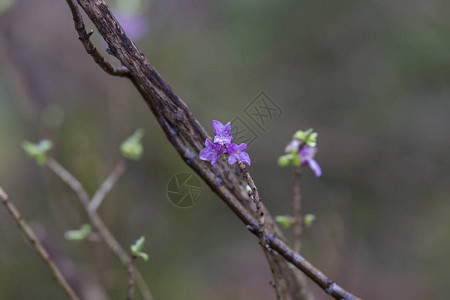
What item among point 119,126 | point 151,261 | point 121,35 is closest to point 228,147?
point 121,35

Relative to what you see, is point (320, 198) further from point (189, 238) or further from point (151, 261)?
point (151, 261)

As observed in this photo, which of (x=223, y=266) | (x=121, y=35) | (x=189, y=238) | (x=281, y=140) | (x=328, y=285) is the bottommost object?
(x=328, y=285)

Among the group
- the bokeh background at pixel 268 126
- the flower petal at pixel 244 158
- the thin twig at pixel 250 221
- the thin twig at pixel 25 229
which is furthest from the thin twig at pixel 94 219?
the bokeh background at pixel 268 126

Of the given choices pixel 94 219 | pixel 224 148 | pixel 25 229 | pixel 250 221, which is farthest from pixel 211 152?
pixel 94 219

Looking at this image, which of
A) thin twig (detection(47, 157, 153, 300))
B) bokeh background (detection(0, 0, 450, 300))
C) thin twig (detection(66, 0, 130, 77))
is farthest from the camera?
bokeh background (detection(0, 0, 450, 300))

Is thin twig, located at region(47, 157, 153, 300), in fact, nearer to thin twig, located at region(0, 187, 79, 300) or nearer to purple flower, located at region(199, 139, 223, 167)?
thin twig, located at region(0, 187, 79, 300)

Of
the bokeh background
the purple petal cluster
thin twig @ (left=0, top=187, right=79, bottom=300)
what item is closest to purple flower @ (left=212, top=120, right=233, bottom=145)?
the purple petal cluster
